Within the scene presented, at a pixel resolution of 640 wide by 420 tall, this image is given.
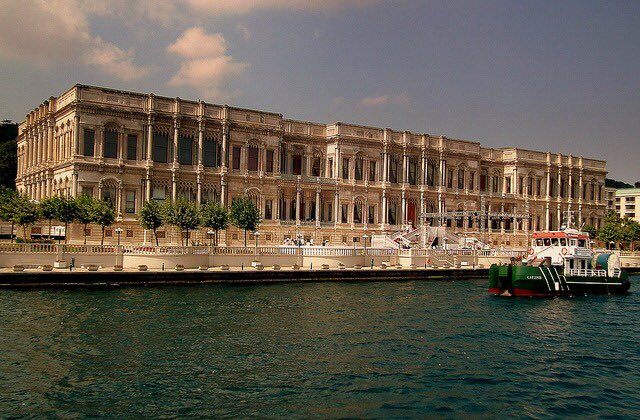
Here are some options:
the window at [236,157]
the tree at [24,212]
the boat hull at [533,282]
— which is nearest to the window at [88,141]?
the tree at [24,212]

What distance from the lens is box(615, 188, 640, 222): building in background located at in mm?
162875

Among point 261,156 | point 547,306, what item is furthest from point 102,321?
point 261,156

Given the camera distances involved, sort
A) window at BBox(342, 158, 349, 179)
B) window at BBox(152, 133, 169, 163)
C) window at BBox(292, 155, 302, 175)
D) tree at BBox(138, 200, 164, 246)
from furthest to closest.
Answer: window at BBox(342, 158, 349, 179), window at BBox(292, 155, 302, 175), window at BBox(152, 133, 169, 163), tree at BBox(138, 200, 164, 246)

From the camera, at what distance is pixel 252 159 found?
253 ft

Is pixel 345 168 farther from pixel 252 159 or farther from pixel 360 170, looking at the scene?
pixel 252 159

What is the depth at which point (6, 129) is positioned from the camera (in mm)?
118625

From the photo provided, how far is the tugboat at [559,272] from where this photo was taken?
51.0 meters

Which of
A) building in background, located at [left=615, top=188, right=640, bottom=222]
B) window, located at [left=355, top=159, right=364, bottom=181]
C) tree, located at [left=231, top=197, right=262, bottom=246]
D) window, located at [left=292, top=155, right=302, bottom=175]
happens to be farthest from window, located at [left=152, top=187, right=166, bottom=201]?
building in background, located at [left=615, top=188, right=640, bottom=222]

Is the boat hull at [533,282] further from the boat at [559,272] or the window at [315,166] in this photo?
the window at [315,166]

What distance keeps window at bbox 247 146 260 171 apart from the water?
33.9 meters

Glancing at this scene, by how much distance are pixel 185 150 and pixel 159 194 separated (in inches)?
228

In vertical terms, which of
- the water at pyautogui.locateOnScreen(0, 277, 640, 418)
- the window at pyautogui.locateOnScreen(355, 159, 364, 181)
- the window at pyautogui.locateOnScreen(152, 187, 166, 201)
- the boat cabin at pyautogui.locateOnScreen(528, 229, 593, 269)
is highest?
the window at pyautogui.locateOnScreen(355, 159, 364, 181)

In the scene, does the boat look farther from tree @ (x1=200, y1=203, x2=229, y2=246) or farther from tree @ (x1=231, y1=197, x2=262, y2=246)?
tree @ (x1=200, y1=203, x2=229, y2=246)

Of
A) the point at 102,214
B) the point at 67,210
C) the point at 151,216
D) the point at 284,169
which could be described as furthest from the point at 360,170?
the point at 67,210
